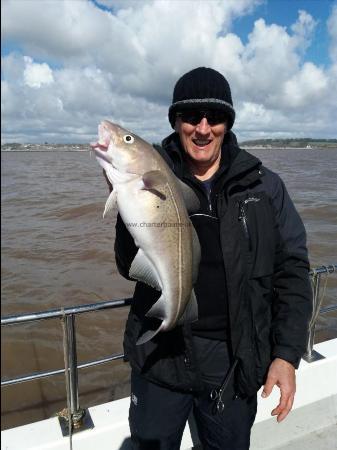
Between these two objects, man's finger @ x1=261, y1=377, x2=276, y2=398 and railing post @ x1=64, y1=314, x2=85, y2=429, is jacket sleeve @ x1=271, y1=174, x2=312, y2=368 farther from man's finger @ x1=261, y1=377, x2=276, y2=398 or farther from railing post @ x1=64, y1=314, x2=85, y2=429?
railing post @ x1=64, y1=314, x2=85, y2=429

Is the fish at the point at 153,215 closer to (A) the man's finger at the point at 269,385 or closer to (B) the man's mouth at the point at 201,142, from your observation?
(B) the man's mouth at the point at 201,142

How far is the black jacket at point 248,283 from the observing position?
2.31 meters

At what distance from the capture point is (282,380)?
2.39m

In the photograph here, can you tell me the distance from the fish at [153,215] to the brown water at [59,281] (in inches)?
13.2

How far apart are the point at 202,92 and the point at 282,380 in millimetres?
1732

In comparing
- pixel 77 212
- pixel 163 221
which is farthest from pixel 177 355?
pixel 77 212

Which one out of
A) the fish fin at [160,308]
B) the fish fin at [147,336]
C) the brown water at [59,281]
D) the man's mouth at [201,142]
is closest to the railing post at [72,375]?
the brown water at [59,281]

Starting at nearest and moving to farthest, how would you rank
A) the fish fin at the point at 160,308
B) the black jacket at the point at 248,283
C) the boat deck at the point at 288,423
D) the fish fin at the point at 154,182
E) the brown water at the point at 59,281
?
the fish fin at the point at 154,182 → the fish fin at the point at 160,308 → the black jacket at the point at 248,283 → the boat deck at the point at 288,423 → the brown water at the point at 59,281

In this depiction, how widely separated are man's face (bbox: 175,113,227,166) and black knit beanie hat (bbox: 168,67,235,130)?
0.07m

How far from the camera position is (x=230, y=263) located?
7.52 ft

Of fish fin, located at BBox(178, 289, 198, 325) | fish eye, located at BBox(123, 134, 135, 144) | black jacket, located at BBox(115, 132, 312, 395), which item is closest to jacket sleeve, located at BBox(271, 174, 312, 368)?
black jacket, located at BBox(115, 132, 312, 395)

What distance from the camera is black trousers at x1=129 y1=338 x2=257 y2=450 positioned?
2418 millimetres

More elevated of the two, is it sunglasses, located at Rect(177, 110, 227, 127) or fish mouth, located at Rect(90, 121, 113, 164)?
A: sunglasses, located at Rect(177, 110, 227, 127)

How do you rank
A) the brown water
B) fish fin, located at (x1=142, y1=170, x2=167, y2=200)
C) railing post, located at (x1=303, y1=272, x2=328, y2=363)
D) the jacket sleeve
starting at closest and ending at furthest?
fish fin, located at (x1=142, y1=170, x2=167, y2=200) < the jacket sleeve < railing post, located at (x1=303, y1=272, x2=328, y2=363) < the brown water
